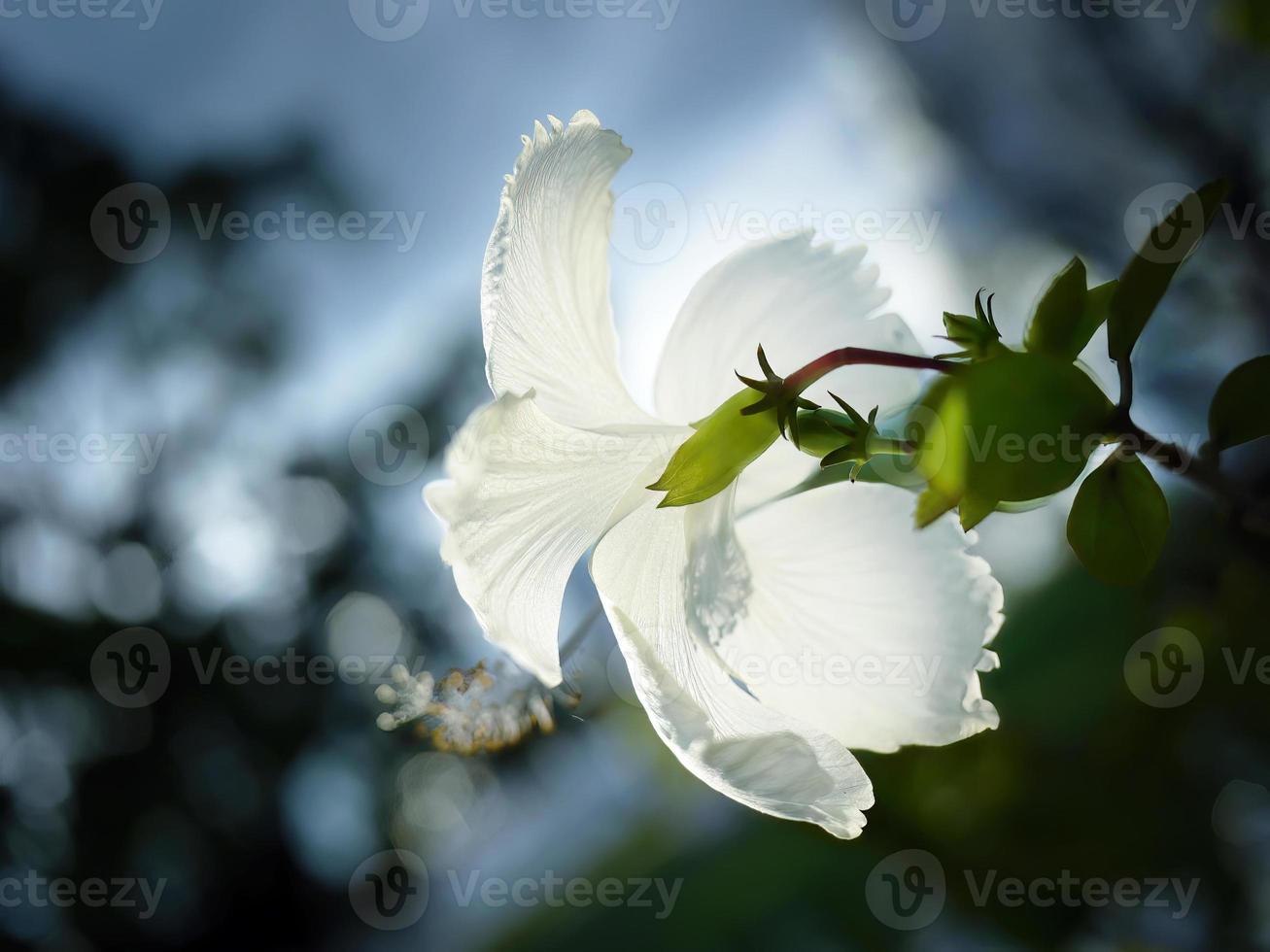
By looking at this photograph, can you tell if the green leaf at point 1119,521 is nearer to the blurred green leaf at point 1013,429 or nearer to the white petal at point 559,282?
the blurred green leaf at point 1013,429

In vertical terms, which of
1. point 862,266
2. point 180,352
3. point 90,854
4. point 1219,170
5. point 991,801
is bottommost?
point 90,854

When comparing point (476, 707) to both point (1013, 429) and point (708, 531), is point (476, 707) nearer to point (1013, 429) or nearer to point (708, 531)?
point (708, 531)

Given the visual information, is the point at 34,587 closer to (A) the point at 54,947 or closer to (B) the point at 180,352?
(B) the point at 180,352

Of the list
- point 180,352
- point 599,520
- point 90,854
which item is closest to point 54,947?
point 90,854

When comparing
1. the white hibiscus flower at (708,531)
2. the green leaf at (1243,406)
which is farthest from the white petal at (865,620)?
the green leaf at (1243,406)

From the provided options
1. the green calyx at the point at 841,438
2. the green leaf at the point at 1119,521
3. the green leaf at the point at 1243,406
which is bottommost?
the green leaf at the point at 1119,521

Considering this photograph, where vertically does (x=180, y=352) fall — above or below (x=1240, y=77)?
above

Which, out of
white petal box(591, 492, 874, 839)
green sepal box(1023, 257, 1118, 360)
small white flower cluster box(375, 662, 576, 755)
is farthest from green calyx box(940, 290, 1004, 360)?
small white flower cluster box(375, 662, 576, 755)
